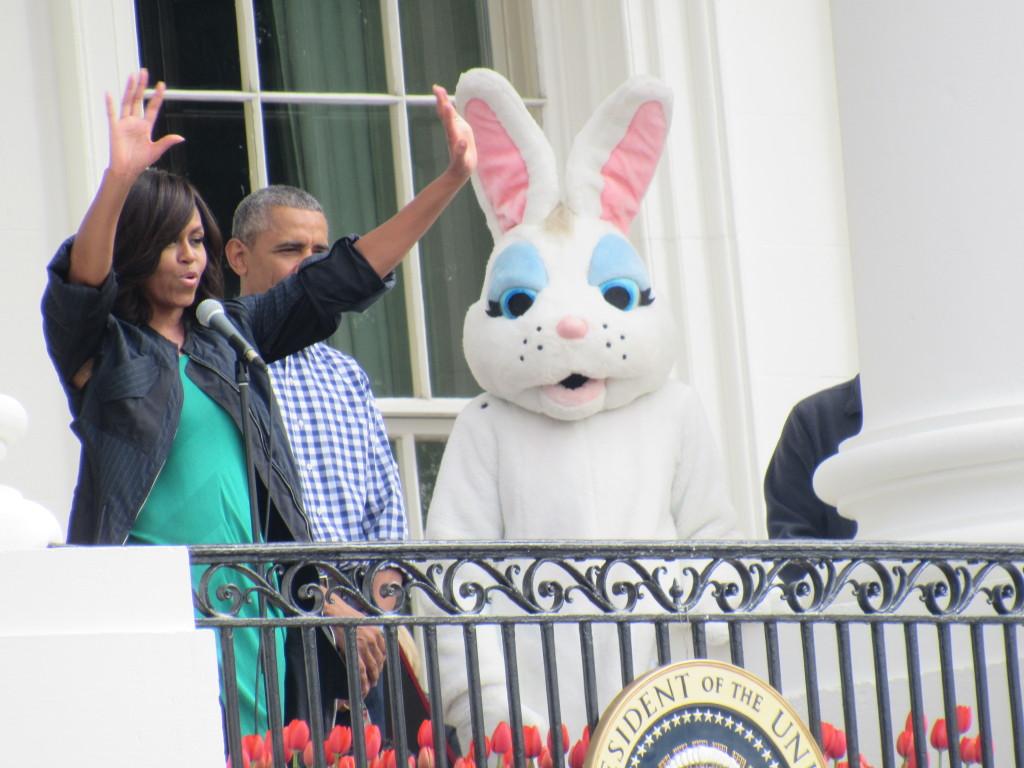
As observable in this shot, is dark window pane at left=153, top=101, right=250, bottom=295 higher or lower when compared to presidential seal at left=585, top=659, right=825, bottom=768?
higher

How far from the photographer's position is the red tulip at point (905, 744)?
17.1 ft

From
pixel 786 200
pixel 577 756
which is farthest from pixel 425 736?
pixel 786 200

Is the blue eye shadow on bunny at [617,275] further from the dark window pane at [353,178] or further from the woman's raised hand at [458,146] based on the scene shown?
the dark window pane at [353,178]

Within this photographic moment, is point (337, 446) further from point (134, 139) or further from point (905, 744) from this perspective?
point (905, 744)

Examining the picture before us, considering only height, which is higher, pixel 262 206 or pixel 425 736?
pixel 262 206

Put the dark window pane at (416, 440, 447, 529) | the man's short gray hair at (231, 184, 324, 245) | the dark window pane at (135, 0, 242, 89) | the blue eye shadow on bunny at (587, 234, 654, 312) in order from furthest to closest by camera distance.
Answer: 1. the dark window pane at (416, 440, 447, 529)
2. the dark window pane at (135, 0, 242, 89)
3. the man's short gray hair at (231, 184, 324, 245)
4. the blue eye shadow on bunny at (587, 234, 654, 312)

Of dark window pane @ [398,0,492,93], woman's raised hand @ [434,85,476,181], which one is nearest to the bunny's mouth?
woman's raised hand @ [434,85,476,181]

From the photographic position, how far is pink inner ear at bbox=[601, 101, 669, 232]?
6688mm

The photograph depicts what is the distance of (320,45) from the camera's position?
27.9ft

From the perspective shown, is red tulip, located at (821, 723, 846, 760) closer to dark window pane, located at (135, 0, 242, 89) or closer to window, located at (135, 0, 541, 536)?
window, located at (135, 0, 541, 536)

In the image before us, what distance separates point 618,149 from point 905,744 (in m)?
2.06

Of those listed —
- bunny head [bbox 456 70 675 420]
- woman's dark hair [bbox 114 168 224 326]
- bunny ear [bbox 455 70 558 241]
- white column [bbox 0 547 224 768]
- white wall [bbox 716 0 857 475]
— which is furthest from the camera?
white wall [bbox 716 0 857 475]

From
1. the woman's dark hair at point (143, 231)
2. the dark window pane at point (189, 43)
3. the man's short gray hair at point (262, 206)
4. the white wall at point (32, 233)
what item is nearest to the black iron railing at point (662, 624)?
the woman's dark hair at point (143, 231)

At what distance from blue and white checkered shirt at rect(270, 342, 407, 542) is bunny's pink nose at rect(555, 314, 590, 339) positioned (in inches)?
22.0
